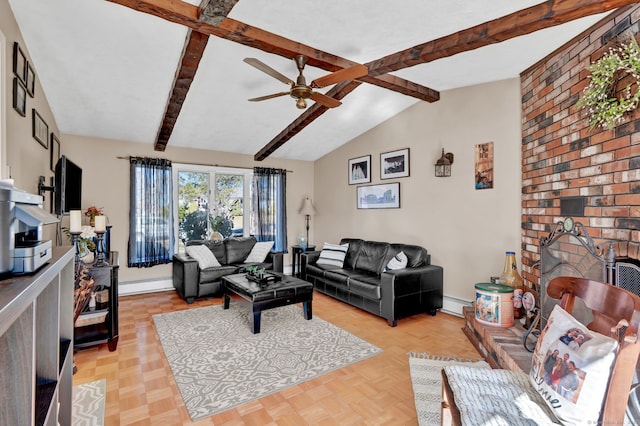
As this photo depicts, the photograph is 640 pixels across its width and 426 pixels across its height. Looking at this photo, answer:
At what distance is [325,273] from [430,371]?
90.5 inches

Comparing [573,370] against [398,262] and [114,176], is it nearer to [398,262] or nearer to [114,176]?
[398,262]

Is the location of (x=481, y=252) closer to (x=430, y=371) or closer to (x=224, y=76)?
(x=430, y=371)

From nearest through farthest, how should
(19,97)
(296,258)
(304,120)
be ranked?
(19,97)
(304,120)
(296,258)

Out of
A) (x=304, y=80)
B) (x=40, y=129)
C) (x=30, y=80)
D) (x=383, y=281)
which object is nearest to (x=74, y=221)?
(x=40, y=129)

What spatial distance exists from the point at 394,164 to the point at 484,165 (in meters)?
1.37

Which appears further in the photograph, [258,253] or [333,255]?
[258,253]

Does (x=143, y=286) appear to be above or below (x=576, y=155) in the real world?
below

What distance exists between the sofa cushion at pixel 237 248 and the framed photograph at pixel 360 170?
2067 mm

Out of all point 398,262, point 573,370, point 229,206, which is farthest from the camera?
point 229,206

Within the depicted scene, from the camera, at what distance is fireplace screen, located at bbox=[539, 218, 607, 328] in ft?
6.79

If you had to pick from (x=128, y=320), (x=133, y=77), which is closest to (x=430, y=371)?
(x=128, y=320)

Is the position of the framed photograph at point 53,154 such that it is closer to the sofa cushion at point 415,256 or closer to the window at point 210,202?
the window at point 210,202

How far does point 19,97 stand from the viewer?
2.40 m

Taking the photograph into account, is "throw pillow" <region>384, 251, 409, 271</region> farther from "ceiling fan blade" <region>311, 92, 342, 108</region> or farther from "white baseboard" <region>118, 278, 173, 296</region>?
"white baseboard" <region>118, 278, 173, 296</region>
